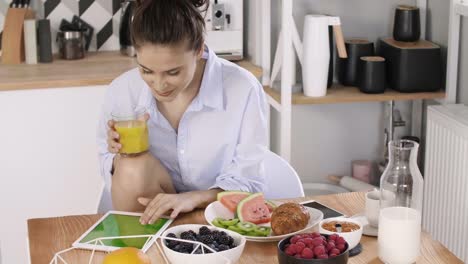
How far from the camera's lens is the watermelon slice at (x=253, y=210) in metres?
2.09

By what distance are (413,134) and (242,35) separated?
923mm

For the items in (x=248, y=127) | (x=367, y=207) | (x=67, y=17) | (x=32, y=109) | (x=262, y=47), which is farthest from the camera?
(x=67, y=17)

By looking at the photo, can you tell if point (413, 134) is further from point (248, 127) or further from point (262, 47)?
point (248, 127)

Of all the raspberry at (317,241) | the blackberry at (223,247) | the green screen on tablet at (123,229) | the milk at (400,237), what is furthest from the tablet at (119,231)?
the milk at (400,237)

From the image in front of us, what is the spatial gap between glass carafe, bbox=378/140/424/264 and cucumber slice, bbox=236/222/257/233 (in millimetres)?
315

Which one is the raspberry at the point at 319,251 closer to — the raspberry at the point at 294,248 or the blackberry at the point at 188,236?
the raspberry at the point at 294,248

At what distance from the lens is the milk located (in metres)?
1.84

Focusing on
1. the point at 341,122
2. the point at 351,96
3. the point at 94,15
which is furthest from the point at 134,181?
the point at 94,15

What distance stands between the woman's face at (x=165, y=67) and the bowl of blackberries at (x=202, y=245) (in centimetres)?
48

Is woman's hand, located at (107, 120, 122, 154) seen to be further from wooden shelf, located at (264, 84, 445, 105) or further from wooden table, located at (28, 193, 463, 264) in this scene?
wooden shelf, located at (264, 84, 445, 105)

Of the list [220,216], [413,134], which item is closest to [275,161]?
[220,216]

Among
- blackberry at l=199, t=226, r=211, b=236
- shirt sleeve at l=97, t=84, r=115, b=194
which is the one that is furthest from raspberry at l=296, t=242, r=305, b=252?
shirt sleeve at l=97, t=84, r=115, b=194

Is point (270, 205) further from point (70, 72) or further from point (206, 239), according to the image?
point (70, 72)

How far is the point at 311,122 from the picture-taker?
380 cm
